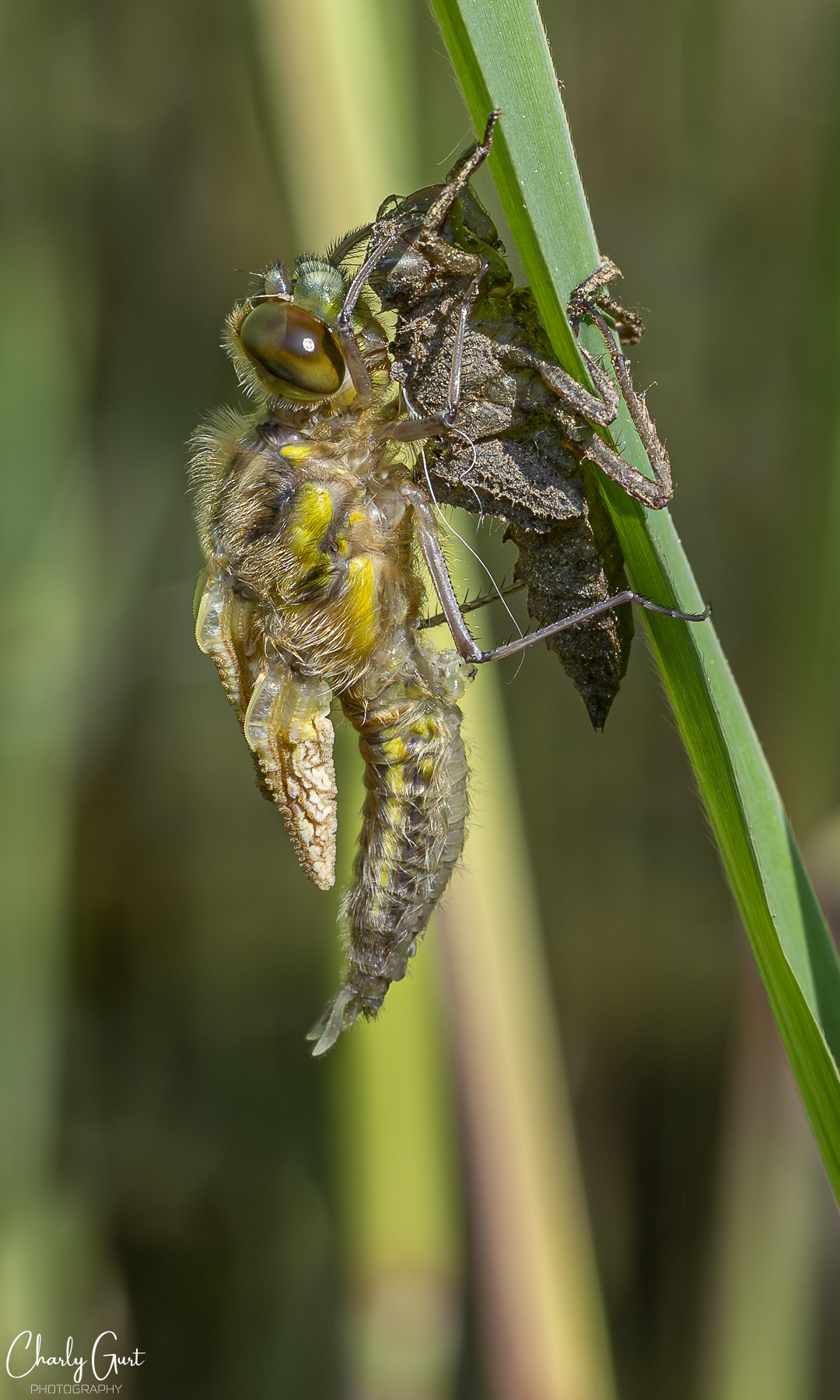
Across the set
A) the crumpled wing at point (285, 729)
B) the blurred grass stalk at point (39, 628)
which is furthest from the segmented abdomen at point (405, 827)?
the blurred grass stalk at point (39, 628)

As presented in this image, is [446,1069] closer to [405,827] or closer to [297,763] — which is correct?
[405,827]

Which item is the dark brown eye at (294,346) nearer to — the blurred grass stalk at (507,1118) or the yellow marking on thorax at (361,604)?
the yellow marking on thorax at (361,604)

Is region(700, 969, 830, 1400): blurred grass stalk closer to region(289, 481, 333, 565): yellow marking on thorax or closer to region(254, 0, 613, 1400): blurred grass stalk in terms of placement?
region(254, 0, 613, 1400): blurred grass stalk

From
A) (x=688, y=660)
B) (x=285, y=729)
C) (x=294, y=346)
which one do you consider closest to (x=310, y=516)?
(x=294, y=346)

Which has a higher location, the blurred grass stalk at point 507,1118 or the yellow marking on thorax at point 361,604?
the yellow marking on thorax at point 361,604

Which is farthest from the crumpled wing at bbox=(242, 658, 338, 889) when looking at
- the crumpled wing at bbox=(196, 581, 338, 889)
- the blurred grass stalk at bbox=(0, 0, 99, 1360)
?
the blurred grass stalk at bbox=(0, 0, 99, 1360)

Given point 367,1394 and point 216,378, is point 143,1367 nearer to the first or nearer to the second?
point 367,1394
